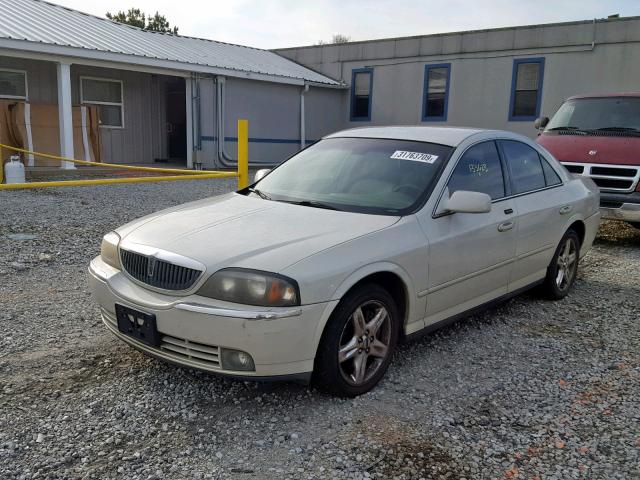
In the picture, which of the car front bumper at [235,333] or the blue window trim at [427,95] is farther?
the blue window trim at [427,95]

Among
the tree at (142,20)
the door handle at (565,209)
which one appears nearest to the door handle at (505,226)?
the door handle at (565,209)

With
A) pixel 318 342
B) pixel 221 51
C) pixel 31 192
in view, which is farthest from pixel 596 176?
pixel 221 51

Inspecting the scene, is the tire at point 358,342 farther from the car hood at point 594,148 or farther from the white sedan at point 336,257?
the car hood at point 594,148

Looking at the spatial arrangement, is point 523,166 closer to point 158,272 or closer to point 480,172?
point 480,172

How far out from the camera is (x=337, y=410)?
3.30m

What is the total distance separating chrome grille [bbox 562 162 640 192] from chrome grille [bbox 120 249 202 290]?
21.8 feet

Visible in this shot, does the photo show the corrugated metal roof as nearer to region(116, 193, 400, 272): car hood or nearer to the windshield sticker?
region(116, 193, 400, 272): car hood

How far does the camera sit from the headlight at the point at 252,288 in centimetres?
298

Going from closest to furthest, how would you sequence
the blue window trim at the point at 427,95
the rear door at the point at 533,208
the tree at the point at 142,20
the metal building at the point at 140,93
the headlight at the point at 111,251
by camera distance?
1. the headlight at the point at 111,251
2. the rear door at the point at 533,208
3. the metal building at the point at 140,93
4. the blue window trim at the point at 427,95
5. the tree at the point at 142,20

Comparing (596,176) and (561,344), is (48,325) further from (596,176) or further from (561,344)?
(596,176)

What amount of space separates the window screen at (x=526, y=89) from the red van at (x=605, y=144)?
8290 mm

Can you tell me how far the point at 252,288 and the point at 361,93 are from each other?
18.5 meters

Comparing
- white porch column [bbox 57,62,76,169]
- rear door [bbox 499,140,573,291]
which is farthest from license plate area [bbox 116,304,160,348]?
white porch column [bbox 57,62,76,169]

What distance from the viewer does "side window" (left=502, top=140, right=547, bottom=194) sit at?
15.8ft
